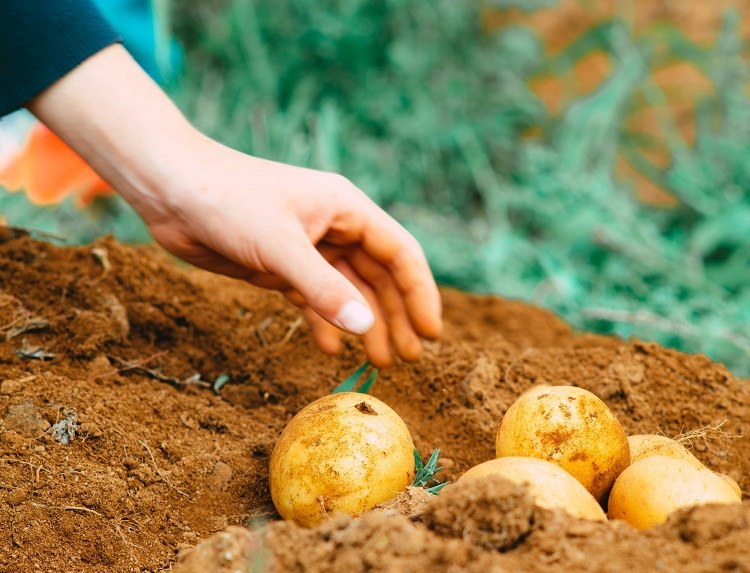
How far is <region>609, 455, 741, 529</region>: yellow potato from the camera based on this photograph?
1616 millimetres

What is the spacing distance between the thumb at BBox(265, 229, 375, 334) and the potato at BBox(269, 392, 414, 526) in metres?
0.20

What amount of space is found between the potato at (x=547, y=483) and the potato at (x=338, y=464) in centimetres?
27

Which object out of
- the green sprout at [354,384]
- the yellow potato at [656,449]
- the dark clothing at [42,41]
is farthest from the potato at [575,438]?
the dark clothing at [42,41]

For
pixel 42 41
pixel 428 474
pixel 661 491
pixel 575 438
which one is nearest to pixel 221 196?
pixel 42 41

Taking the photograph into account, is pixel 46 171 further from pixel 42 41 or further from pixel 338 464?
pixel 338 464

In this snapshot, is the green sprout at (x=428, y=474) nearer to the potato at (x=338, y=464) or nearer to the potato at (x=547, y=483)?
the potato at (x=338, y=464)

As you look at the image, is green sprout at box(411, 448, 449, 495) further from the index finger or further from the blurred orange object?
the blurred orange object

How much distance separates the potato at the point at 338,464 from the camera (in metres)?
1.78

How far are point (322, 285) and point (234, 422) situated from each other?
0.59 m

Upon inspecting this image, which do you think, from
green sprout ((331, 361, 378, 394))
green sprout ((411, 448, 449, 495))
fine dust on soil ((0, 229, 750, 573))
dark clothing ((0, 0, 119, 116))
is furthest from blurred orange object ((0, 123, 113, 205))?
green sprout ((411, 448, 449, 495))

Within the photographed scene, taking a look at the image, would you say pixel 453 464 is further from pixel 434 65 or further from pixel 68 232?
pixel 434 65

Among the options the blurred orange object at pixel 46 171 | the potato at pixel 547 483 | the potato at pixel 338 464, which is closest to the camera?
the potato at pixel 547 483

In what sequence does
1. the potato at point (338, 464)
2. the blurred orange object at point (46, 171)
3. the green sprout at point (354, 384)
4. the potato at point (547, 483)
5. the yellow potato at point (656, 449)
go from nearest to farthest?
the potato at point (547, 483) → the potato at point (338, 464) → the yellow potato at point (656, 449) → the green sprout at point (354, 384) → the blurred orange object at point (46, 171)

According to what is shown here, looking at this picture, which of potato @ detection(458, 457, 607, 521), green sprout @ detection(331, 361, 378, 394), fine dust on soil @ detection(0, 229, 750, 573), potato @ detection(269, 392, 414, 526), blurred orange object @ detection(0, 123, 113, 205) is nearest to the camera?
fine dust on soil @ detection(0, 229, 750, 573)
